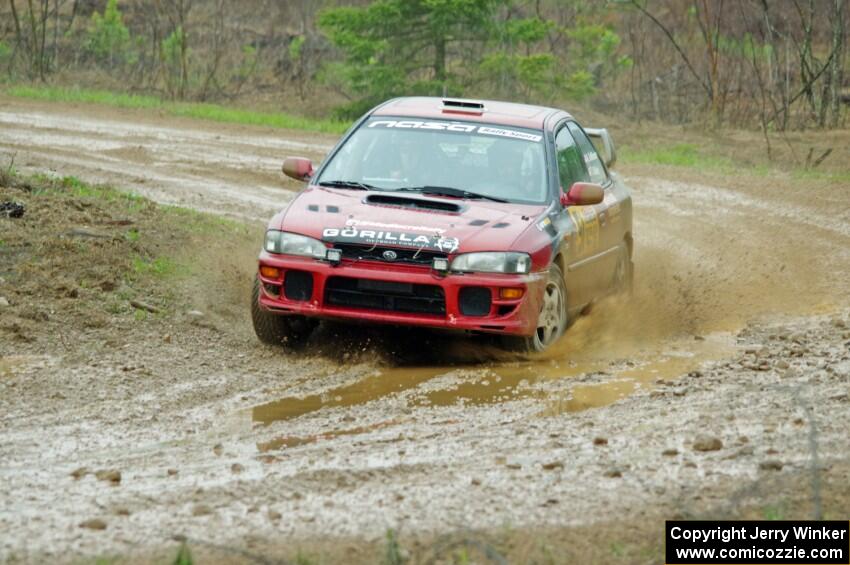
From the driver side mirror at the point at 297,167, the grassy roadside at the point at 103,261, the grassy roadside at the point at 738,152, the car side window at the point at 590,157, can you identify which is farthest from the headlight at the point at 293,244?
the grassy roadside at the point at 738,152

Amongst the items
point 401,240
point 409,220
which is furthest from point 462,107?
point 401,240

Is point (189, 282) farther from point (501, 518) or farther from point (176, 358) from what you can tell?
point (501, 518)

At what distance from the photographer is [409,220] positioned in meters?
8.30

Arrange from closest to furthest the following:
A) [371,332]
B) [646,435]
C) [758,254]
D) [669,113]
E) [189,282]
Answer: [646,435] < [371,332] < [189,282] < [758,254] < [669,113]

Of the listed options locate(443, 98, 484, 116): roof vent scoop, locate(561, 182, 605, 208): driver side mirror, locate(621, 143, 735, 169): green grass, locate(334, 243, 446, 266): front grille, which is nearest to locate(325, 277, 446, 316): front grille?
locate(334, 243, 446, 266): front grille

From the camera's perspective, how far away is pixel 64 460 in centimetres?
593

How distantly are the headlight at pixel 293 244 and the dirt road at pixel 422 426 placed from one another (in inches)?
27.1

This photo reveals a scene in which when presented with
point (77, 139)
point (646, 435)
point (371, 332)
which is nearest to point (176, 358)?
point (371, 332)

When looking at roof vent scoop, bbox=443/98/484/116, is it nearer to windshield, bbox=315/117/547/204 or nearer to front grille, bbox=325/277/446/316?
windshield, bbox=315/117/547/204

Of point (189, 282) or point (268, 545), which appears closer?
point (268, 545)

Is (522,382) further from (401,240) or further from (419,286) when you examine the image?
(401,240)

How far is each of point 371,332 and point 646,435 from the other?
301cm

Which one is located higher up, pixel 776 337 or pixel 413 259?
pixel 413 259

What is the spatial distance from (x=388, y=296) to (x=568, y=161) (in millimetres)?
2302
